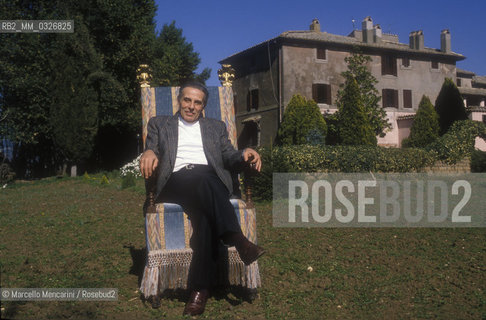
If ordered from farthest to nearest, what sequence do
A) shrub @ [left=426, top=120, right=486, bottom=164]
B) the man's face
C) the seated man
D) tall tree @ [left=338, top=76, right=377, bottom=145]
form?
tall tree @ [left=338, top=76, right=377, bottom=145], shrub @ [left=426, top=120, right=486, bottom=164], the man's face, the seated man

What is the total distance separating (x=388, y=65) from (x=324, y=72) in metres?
6.04

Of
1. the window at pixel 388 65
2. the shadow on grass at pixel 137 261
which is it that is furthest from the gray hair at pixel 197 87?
the window at pixel 388 65

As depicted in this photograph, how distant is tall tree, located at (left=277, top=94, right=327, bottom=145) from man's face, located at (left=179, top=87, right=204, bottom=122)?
1894cm

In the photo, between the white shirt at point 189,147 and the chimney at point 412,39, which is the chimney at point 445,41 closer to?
the chimney at point 412,39

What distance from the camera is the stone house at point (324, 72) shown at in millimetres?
29062

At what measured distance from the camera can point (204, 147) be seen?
13.9ft

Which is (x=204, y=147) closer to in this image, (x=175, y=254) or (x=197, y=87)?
(x=197, y=87)

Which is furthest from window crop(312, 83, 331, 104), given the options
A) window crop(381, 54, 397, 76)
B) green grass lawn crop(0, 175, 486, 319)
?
green grass lawn crop(0, 175, 486, 319)

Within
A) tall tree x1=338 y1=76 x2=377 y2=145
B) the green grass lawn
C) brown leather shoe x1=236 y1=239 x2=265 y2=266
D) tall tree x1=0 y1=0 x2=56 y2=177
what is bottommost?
the green grass lawn

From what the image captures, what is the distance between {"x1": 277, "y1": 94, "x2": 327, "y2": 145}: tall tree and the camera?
23.8 meters

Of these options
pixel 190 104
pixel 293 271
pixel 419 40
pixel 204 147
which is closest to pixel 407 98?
pixel 419 40

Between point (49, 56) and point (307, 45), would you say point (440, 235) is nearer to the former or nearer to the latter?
point (49, 56)

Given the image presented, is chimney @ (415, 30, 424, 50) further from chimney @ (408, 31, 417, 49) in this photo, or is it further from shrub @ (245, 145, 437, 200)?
shrub @ (245, 145, 437, 200)

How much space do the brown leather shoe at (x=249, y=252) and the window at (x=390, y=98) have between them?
31247 mm
